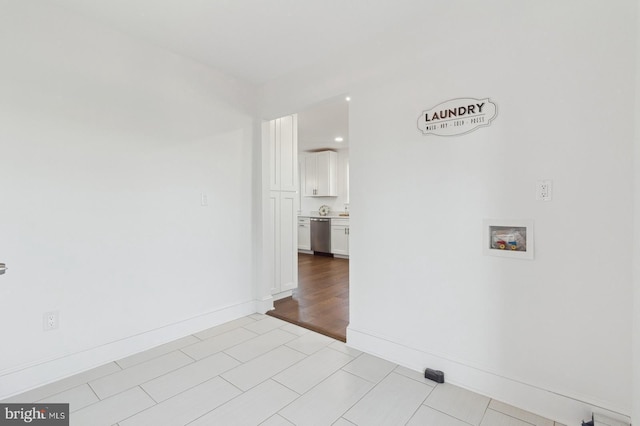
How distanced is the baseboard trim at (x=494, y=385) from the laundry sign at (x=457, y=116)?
1531 mm

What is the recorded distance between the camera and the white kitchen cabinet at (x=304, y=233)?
23.2 ft

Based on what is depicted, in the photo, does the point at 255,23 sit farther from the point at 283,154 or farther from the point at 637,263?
the point at 637,263

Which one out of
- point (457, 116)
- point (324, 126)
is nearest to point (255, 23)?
point (457, 116)

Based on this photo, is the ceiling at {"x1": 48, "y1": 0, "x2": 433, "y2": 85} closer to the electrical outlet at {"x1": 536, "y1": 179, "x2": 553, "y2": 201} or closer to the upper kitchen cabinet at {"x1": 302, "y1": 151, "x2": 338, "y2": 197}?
the electrical outlet at {"x1": 536, "y1": 179, "x2": 553, "y2": 201}

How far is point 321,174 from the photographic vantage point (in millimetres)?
7133

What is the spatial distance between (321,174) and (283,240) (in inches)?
143

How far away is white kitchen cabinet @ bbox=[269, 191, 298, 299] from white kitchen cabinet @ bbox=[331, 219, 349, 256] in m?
2.60

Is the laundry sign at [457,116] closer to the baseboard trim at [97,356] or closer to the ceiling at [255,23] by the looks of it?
the ceiling at [255,23]

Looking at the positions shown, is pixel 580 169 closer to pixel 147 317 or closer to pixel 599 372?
pixel 599 372

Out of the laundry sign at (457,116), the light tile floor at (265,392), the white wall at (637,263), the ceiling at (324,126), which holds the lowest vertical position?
the light tile floor at (265,392)

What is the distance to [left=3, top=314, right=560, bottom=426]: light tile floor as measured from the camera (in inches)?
64.8

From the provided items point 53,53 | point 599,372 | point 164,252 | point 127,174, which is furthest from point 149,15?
point 599,372

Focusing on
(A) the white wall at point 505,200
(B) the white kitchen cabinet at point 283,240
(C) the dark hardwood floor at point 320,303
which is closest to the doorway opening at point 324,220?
(C) the dark hardwood floor at point 320,303

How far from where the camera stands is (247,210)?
10.8 feet
